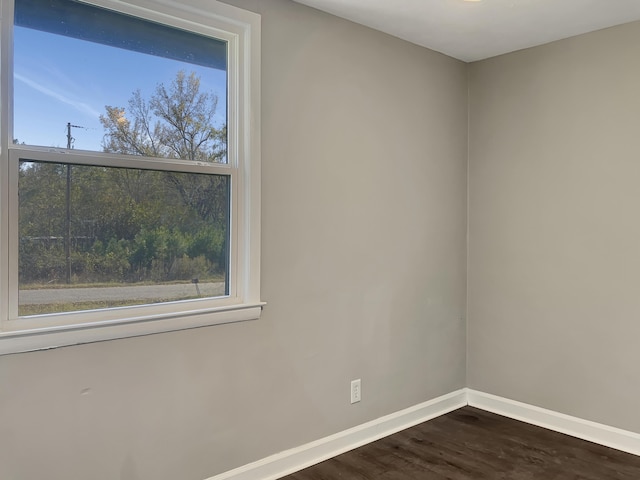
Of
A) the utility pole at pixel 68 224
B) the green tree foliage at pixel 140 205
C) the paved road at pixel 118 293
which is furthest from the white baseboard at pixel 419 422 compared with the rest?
the utility pole at pixel 68 224

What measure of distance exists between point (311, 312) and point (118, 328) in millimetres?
1002

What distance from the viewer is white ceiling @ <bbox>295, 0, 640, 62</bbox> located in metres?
2.56

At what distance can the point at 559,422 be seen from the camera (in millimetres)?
3109

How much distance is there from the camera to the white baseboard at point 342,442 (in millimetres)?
2473

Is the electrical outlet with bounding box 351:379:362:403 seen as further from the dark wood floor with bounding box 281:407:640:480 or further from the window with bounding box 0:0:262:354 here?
the window with bounding box 0:0:262:354

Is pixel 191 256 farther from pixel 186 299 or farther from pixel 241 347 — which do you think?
pixel 241 347

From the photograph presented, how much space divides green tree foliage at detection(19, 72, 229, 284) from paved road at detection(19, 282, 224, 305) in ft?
0.13

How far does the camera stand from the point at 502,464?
2.66 metres

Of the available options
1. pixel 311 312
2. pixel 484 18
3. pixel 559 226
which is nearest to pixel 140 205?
pixel 311 312

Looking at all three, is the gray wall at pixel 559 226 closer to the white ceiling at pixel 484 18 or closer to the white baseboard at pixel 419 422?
the white baseboard at pixel 419 422

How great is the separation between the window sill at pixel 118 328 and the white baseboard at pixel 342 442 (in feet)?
2.35

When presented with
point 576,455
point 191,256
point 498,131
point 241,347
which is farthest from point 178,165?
point 576,455

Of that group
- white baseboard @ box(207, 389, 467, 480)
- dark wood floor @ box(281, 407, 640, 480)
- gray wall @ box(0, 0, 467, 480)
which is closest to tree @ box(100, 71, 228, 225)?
gray wall @ box(0, 0, 467, 480)

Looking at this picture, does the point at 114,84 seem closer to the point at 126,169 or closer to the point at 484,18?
the point at 126,169
